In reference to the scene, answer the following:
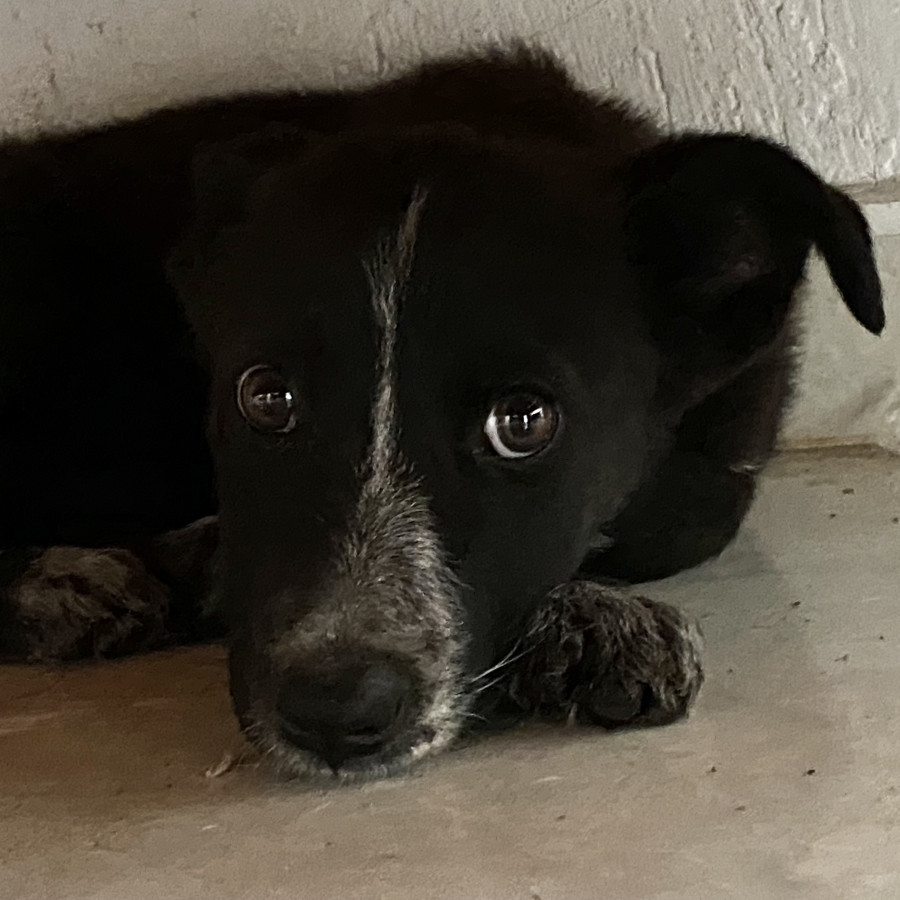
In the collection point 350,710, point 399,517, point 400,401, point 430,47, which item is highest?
point 430,47

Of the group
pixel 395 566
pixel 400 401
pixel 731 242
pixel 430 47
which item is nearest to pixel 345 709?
pixel 395 566

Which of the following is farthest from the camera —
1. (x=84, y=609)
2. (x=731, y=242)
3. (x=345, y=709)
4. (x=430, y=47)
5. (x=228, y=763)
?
(x=430, y=47)

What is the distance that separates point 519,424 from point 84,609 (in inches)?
25.7

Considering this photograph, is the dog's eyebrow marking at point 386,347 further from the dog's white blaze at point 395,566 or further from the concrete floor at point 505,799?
the concrete floor at point 505,799

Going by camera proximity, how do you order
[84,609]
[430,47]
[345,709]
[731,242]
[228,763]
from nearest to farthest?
[345,709], [228,763], [731,242], [84,609], [430,47]

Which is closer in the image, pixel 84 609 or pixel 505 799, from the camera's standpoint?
pixel 505 799

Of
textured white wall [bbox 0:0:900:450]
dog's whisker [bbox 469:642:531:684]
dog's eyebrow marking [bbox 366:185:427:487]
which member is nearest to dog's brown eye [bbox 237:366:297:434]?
dog's eyebrow marking [bbox 366:185:427:487]

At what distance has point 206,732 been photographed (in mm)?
1566

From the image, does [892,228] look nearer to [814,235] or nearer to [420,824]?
[814,235]

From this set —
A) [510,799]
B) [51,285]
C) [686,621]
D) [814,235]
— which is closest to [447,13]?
[51,285]

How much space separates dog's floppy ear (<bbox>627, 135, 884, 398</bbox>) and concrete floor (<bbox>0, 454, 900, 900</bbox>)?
0.38 m

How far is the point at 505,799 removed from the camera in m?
1.41

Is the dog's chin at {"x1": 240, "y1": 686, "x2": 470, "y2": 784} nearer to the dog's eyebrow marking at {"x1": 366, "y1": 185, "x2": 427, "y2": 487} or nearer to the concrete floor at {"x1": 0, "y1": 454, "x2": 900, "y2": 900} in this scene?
the concrete floor at {"x1": 0, "y1": 454, "x2": 900, "y2": 900}

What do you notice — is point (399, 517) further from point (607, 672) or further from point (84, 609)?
point (84, 609)
